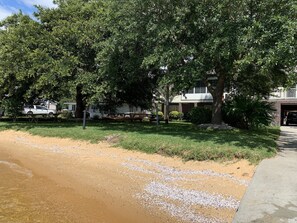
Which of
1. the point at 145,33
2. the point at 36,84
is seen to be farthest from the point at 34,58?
the point at 145,33

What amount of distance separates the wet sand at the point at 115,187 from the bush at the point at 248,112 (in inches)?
380

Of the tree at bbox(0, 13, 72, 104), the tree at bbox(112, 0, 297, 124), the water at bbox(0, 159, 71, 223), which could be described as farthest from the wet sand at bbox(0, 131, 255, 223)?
the tree at bbox(0, 13, 72, 104)

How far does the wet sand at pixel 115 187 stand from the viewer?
625 cm

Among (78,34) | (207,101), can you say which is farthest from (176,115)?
(78,34)

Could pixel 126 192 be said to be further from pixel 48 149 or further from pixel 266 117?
pixel 266 117

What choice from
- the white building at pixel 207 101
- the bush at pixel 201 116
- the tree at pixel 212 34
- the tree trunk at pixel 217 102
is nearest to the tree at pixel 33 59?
the tree at pixel 212 34

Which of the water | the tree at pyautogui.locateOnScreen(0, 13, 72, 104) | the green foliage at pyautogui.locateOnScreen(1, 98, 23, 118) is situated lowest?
the water

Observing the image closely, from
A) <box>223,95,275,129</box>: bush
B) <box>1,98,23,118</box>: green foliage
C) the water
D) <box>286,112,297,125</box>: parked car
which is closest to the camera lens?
the water

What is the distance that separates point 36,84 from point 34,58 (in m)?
1.38

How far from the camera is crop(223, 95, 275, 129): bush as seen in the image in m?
18.9

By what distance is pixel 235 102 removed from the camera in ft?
65.6

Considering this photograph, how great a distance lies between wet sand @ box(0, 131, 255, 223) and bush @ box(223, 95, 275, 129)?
31.6 feet

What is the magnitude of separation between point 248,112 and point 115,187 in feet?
43.2

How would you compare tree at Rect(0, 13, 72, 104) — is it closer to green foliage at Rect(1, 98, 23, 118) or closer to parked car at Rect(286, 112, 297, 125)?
green foliage at Rect(1, 98, 23, 118)
